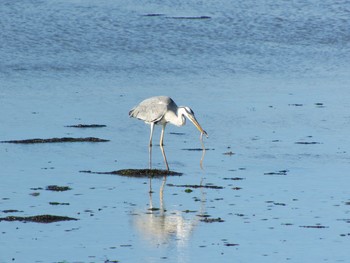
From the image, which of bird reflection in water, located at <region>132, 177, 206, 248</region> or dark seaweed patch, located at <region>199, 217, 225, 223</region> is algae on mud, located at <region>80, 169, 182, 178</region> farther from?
dark seaweed patch, located at <region>199, 217, 225, 223</region>

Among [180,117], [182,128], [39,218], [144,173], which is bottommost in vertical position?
[39,218]

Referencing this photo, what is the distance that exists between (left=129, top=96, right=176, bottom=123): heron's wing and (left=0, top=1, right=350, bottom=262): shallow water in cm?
58

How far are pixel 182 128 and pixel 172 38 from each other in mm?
12084

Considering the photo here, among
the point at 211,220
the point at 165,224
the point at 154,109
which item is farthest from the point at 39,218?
the point at 154,109

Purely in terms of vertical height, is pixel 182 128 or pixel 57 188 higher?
pixel 182 128

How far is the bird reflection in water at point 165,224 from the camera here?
11.6 m

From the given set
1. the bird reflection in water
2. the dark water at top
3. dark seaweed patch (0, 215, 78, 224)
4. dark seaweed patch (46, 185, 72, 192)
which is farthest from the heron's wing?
the dark water at top

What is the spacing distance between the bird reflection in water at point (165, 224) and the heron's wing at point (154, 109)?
325 cm

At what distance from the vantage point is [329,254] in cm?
1109

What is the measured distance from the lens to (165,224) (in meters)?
12.4

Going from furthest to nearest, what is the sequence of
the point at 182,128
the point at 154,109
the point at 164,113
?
the point at 182,128
the point at 154,109
the point at 164,113

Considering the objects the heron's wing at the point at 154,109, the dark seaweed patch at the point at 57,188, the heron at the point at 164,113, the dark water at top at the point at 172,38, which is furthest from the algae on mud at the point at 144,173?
the dark water at top at the point at 172,38

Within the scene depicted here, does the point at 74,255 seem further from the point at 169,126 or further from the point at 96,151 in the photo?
the point at 169,126

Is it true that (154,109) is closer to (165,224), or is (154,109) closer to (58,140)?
(58,140)
